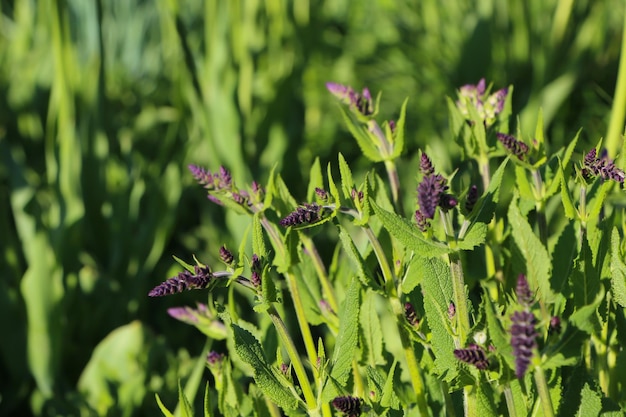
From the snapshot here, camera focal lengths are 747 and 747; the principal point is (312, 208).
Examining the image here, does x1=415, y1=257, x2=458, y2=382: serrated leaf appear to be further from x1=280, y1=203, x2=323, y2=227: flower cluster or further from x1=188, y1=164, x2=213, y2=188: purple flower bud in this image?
x1=188, y1=164, x2=213, y2=188: purple flower bud

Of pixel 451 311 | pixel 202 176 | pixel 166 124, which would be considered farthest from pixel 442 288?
pixel 166 124

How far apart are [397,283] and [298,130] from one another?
1268mm

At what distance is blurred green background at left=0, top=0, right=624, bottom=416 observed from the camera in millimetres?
1393

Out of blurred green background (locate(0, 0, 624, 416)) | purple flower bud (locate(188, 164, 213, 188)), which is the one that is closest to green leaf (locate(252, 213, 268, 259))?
purple flower bud (locate(188, 164, 213, 188))

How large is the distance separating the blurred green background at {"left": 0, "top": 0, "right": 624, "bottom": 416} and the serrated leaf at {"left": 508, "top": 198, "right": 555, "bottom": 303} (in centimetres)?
59

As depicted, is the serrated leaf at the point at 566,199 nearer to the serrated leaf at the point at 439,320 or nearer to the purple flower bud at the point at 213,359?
the serrated leaf at the point at 439,320

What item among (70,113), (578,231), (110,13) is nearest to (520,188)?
(578,231)

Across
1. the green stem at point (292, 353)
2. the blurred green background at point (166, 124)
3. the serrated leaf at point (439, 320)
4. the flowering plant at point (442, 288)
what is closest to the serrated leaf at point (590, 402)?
the flowering plant at point (442, 288)

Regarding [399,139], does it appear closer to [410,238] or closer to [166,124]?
[410,238]

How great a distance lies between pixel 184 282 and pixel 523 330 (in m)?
0.23

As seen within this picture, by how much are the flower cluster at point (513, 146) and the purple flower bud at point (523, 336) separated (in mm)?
214

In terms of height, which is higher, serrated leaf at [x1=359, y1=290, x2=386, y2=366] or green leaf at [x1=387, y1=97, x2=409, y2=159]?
green leaf at [x1=387, y1=97, x2=409, y2=159]

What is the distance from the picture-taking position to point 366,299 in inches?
29.3

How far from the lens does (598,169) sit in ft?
1.86
